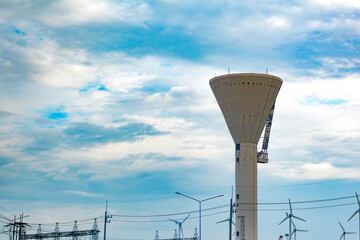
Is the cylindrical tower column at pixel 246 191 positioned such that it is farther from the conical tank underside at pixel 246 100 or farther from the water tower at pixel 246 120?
the conical tank underside at pixel 246 100

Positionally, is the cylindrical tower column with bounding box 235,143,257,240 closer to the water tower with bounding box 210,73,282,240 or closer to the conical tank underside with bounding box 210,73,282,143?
the water tower with bounding box 210,73,282,240

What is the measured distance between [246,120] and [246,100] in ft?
12.6

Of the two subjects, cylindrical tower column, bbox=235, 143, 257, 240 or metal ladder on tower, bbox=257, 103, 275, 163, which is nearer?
cylindrical tower column, bbox=235, 143, 257, 240

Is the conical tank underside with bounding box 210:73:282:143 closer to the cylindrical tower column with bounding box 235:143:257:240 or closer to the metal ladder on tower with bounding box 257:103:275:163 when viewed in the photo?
the cylindrical tower column with bounding box 235:143:257:240

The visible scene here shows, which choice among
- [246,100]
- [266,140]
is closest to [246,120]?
[246,100]

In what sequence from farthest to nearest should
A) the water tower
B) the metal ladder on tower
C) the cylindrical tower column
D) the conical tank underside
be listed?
the metal ladder on tower
the cylindrical tower column
the water tower
the conical tank underside

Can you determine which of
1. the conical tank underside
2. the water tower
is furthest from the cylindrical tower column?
the conical tank underside

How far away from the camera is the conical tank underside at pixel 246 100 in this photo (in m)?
103

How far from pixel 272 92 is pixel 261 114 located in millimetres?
4896

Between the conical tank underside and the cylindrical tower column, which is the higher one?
the conical tank underside

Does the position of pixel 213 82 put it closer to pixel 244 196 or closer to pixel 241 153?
pixel 241 153

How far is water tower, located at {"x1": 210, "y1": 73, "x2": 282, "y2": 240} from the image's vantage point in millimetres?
103000

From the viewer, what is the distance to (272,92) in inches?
4146

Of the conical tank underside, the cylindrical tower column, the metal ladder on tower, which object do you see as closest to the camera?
the conical tank underside
